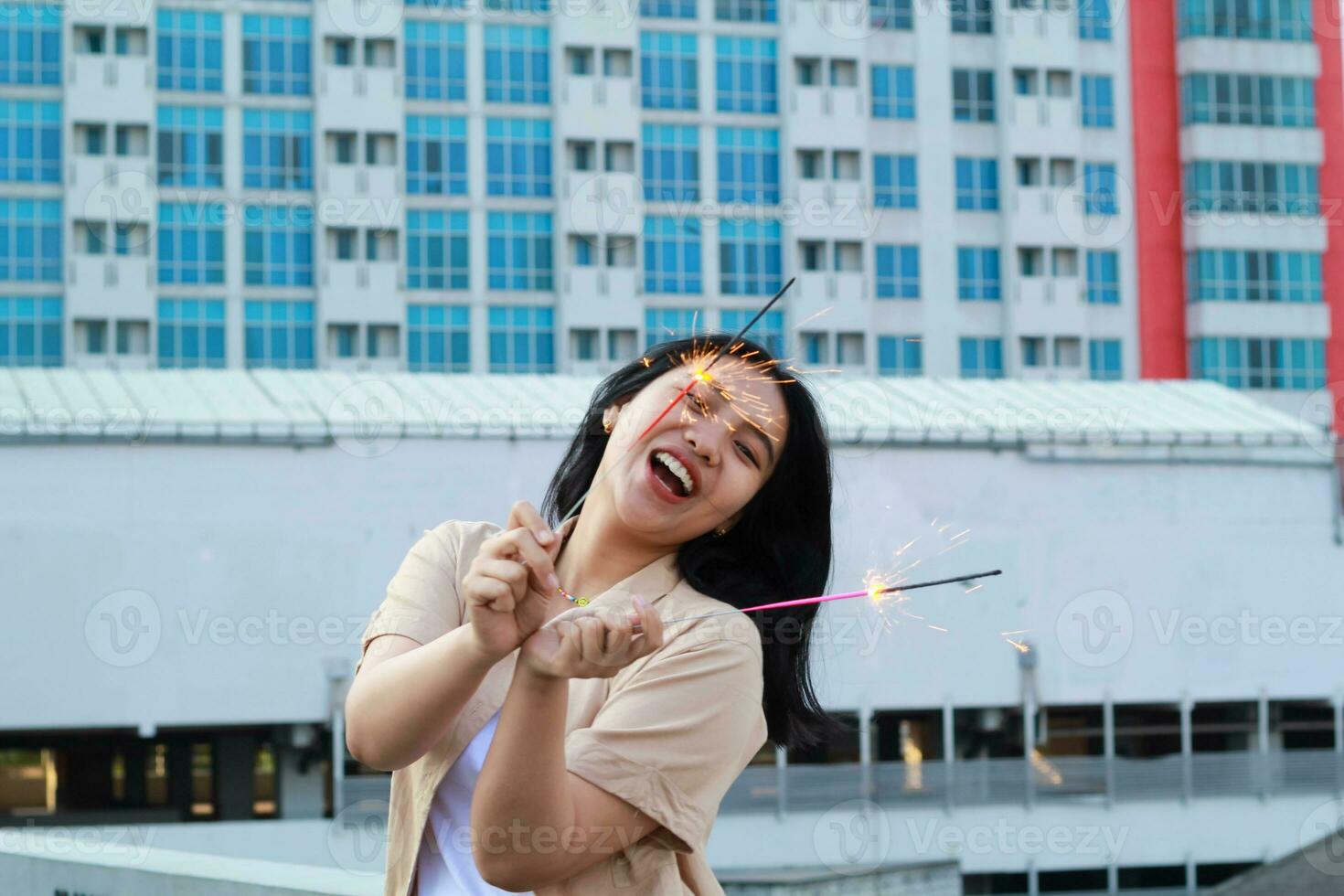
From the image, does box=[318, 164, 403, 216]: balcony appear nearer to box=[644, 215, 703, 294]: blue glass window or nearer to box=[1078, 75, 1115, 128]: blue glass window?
box=[644, 215, 703, 294]: blue glass window

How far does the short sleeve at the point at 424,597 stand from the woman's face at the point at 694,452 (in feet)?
0.75

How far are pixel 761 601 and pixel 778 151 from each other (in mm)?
39090

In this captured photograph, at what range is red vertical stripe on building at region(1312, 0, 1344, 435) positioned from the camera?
4259 cm

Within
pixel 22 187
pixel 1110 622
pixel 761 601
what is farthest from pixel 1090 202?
pixel 761 601

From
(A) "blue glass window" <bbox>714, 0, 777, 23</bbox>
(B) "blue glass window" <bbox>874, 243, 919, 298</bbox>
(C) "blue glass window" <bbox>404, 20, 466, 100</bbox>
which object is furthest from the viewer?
(B) "blue glass window" <bbox>874, 243, 919, 298</bbox>

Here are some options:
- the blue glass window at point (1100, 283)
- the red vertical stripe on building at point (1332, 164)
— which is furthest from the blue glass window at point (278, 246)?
the red vertical stripe on building at point (1332, 164)

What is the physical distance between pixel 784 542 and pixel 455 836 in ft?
2.04

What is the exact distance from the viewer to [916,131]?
4144 cm

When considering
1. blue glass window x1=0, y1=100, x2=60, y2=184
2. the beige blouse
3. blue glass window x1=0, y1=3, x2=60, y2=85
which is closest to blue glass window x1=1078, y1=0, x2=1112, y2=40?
blue glass window x1=0, y1=3, x2=60, y2=85

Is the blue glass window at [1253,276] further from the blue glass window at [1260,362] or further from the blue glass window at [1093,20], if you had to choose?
the blue glass window at [1093,20]

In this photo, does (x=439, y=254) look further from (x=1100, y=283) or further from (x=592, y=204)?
(x=1100, y=283)

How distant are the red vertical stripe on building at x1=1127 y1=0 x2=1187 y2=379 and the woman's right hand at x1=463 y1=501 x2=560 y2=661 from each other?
41.6 metres

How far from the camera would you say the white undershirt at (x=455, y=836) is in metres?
2.15

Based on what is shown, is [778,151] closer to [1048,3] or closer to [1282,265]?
[1048,3]
